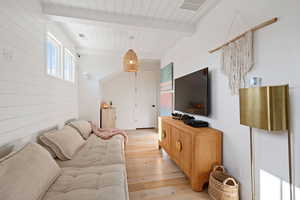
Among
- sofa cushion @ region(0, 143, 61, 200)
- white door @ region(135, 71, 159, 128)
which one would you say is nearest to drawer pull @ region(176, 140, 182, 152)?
sofa cushion @ region(0, 143, 61, 200)

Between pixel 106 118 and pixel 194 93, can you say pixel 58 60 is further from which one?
pixel 194 93

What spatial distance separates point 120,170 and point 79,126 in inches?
64.8

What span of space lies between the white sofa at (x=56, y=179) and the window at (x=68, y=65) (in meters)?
2.28

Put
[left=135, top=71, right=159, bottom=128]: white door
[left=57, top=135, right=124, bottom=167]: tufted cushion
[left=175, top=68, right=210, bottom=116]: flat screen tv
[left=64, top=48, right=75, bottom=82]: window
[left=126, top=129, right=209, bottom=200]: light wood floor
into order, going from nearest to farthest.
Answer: [left=57, top=135, right=124, bottom=167]: tufted cushion → [left=126, top=129, right=209, bottom=200]: light wood floor → [left=175, top=68, right=210, bottom=116]: flat screen tv → [left=64, top=48, right=75, bottom=82]: window → [left=135, top=71, right=159, bottom=128]: white door

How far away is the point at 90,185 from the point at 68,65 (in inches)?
120

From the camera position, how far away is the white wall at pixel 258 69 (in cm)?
112

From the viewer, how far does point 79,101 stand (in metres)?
4.14

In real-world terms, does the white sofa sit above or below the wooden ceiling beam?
below

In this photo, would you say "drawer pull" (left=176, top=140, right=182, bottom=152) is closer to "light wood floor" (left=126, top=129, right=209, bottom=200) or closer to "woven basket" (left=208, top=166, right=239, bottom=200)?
"light wood floor" (left=126, top=129, right=209, bottom=200)

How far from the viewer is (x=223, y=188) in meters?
1.53

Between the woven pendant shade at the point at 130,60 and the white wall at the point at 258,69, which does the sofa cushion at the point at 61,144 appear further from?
the white wall at the point at 258,69

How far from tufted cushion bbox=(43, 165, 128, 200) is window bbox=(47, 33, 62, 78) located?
5.87ft

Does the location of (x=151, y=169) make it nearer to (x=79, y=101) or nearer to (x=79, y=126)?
(x=79, y=126)

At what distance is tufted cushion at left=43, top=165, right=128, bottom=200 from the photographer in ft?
3.39
